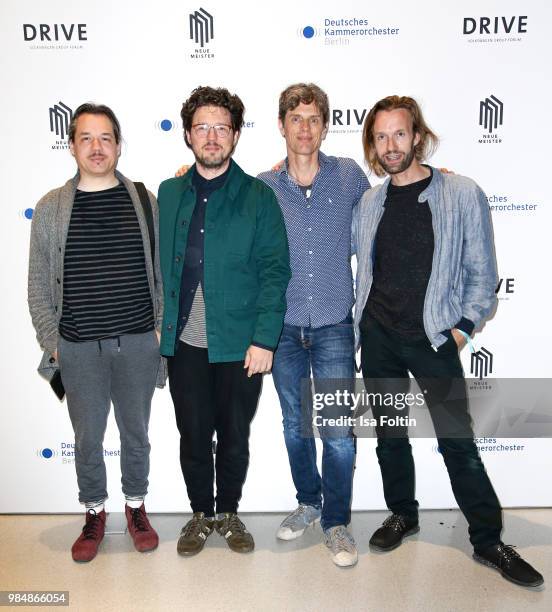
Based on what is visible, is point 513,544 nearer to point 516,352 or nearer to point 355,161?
point 516,352

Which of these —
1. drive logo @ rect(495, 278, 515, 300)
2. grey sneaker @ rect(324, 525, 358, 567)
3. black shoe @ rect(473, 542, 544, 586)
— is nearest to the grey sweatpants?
grey sneaker @ rect(324, 525, 358, 567)

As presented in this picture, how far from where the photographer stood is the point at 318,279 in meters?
2.41

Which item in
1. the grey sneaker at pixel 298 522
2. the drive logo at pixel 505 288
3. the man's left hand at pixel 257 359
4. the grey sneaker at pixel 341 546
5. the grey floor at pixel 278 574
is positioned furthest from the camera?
the drive logo at pixel 505 288

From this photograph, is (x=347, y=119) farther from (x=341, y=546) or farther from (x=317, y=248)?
(x=341, y=546)

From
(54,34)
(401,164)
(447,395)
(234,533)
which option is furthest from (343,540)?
(54,34)

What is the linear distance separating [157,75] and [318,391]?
168 cm

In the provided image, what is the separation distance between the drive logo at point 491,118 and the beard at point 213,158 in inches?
51.4

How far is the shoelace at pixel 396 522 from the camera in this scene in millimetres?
2607

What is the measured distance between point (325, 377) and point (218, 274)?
2.05ft

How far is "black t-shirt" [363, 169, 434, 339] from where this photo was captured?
2.34m

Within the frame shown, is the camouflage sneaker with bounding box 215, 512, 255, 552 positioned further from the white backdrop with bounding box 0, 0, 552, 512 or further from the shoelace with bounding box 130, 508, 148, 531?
the white backdrop with bounding box 0, 0, 552, 512

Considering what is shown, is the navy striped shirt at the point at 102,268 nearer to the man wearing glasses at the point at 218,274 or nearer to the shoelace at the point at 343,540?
the man wearing glasses at the point at 218,274

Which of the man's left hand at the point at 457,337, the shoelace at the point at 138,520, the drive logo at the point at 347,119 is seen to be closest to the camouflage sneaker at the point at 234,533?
the shoelace at the point at 138,520

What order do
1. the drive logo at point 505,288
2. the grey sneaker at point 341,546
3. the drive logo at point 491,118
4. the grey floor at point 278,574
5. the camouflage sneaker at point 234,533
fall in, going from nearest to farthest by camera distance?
the grey floor at point 278,574, the grey sneaker at point 341,546, the camouflage sneaker at point 234,533, the drive logo at point 491,118, the drive logo at point 505,288
